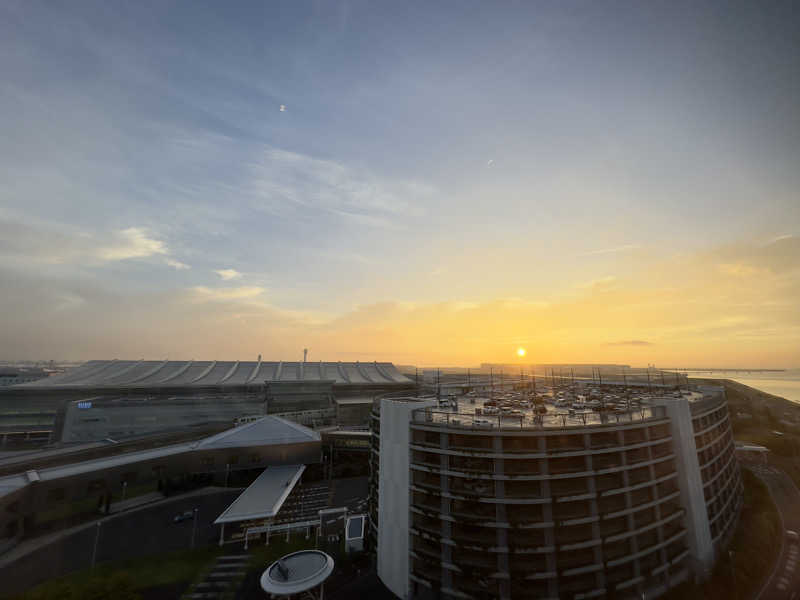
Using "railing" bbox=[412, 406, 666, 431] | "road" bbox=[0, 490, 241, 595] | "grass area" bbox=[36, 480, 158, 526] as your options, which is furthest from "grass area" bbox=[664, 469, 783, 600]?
"grass area" bbox=[36, 480, 158, 526]

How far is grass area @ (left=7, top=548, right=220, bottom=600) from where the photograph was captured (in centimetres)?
2828

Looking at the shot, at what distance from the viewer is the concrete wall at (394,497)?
36.1 meters

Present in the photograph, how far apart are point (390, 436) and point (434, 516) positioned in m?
9.21

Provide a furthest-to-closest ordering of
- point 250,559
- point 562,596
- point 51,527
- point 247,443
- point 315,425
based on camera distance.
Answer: point 315,425 → point 247,443 → point 51,527 → point 250,559 → point 562,596

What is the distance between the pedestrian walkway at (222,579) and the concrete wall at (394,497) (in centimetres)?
1634

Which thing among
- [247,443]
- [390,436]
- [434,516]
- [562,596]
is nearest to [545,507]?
[562,596]

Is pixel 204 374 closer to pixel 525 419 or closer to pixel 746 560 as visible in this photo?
pixel 525 419

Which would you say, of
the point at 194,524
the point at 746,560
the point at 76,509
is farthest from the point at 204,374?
the point at 746,560

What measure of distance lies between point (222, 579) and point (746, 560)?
211 feet

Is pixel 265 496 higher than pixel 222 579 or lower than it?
higher

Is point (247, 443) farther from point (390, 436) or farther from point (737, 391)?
point (737, 391)

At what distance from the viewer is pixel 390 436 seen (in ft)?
130

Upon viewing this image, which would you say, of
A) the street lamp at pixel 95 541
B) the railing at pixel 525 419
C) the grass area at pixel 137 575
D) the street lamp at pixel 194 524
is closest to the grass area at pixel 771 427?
the railing at pixel 525 419

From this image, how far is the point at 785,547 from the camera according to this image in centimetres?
4741
